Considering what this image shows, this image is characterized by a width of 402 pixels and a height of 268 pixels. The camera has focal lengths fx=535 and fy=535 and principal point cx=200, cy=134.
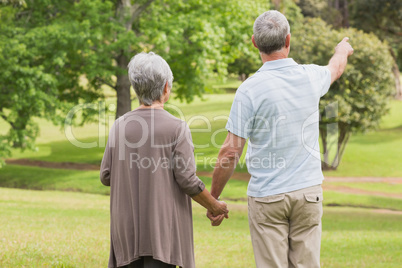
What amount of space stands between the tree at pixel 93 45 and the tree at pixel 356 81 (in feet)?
10.9

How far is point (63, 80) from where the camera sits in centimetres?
2205

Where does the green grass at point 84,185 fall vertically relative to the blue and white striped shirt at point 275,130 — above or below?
below

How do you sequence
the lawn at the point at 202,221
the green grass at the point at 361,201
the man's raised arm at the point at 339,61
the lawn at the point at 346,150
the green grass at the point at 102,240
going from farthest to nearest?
the lawn at the point at 346,150 → the green grass at the point at 361,201 → the lawn at the point at 202,221 → the green grass at the point at 102,240 → the man's raised arm at the point at 339,61

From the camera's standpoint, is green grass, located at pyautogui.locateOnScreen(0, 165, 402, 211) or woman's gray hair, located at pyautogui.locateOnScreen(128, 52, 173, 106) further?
green grass, located at pyautogui.locateOnScreen(0, 165, 402, 211)

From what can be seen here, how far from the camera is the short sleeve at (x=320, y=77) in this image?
368cm

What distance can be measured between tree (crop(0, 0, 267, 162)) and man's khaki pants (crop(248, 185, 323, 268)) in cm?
1687

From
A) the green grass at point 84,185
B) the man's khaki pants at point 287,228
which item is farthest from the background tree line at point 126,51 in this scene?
the man's khaki pants at point 287,228

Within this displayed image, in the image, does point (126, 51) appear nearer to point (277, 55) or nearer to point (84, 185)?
point (84, 185)

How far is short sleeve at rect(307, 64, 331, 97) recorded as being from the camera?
3.68 m

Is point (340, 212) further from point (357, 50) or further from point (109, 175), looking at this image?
point (109, 175)

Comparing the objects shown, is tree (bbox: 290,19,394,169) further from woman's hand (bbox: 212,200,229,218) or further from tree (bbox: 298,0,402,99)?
woman's hand (bbox: 212,200,229,218)

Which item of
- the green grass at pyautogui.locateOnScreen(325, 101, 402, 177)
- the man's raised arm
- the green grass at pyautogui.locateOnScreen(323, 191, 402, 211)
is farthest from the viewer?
the green grass at pyautogui.locateOnScreen(325, 101, 402, 177)

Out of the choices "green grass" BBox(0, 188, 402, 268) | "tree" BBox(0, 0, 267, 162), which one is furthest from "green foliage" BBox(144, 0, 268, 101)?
"green grass" BBox(0, 188, 402, 268)

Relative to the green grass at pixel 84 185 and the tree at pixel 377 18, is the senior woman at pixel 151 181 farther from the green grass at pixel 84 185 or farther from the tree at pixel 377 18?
the tree at pixel 377 18
